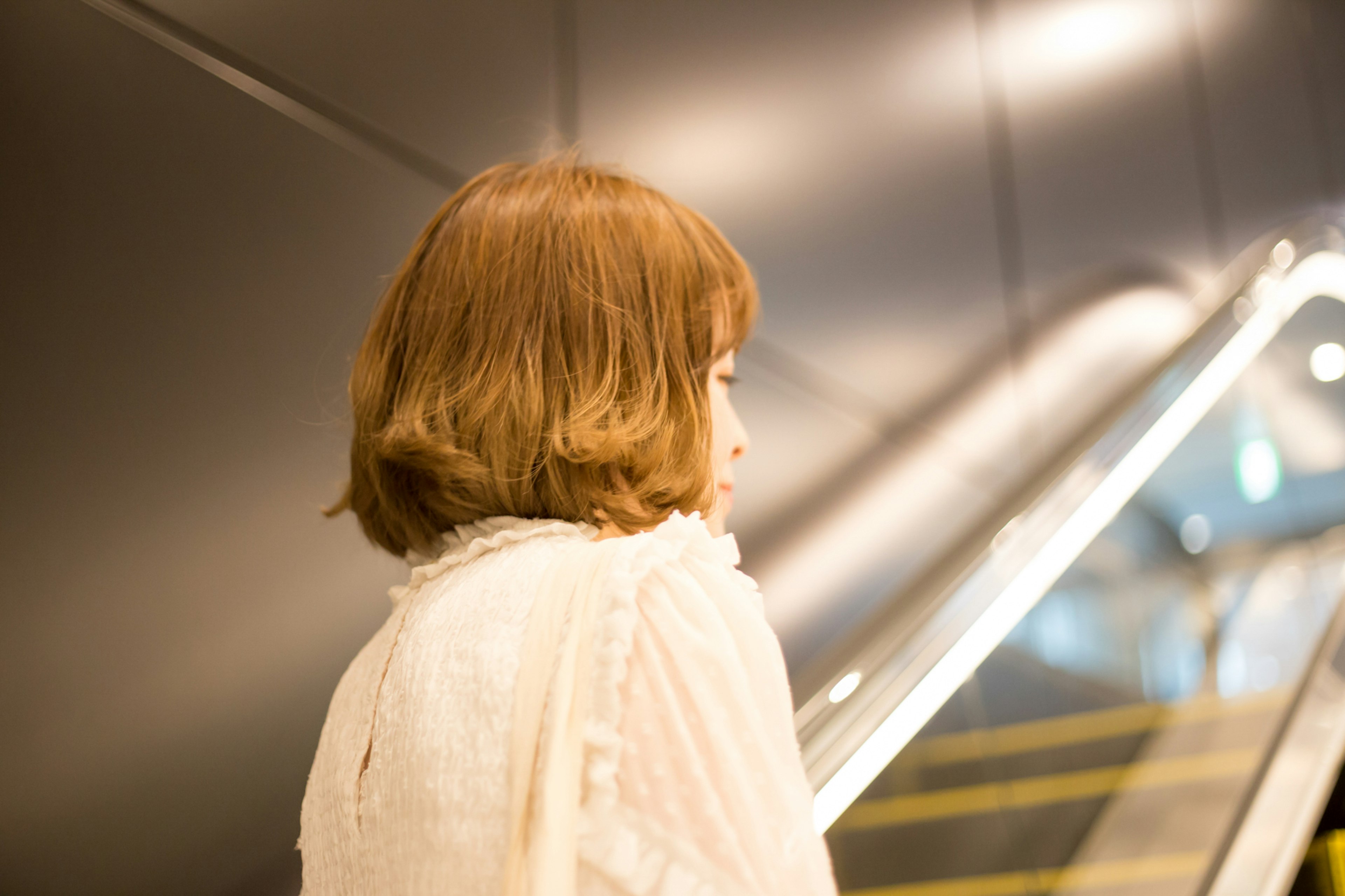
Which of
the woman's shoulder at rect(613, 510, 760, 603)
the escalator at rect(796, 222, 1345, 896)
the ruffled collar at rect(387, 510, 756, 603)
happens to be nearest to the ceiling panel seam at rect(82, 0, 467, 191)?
the ruffled collar at rect(387, 510, 756, 603)

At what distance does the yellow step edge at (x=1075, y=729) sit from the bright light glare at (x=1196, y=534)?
1.42 ft

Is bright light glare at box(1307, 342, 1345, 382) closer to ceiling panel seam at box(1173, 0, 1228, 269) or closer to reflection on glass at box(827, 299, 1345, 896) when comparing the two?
reflection on glass at box(827, 299, 1345, 896)

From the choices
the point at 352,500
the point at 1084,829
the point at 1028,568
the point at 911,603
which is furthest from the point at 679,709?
the point at 1084,829

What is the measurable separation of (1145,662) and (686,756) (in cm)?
237

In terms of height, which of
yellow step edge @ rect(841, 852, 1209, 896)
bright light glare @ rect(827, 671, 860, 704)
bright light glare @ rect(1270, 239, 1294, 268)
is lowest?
yellow step edge @ rect(841, 852, 1209, 896)

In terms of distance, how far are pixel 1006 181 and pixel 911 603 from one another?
241cm

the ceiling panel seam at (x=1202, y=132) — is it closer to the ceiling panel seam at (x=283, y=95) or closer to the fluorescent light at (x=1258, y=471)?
the fluorescent light at (x=1258, y=471)

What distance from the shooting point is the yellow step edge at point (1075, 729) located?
1.69 m

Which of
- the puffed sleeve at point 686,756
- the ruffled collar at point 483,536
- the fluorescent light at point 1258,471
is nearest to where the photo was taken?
the puffed sleeve at point 686,756

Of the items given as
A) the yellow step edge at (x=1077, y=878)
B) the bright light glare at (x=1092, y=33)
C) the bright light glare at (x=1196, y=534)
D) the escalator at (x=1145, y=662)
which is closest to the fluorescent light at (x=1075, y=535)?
the escalator at (x=1145, y=662)

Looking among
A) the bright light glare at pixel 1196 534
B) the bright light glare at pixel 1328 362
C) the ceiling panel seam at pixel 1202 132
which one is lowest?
the bright light glare at pixel 1196 534

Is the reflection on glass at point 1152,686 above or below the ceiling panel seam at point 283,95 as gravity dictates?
below

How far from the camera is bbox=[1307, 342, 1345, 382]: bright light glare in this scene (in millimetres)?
3639

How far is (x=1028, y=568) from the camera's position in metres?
1.96
